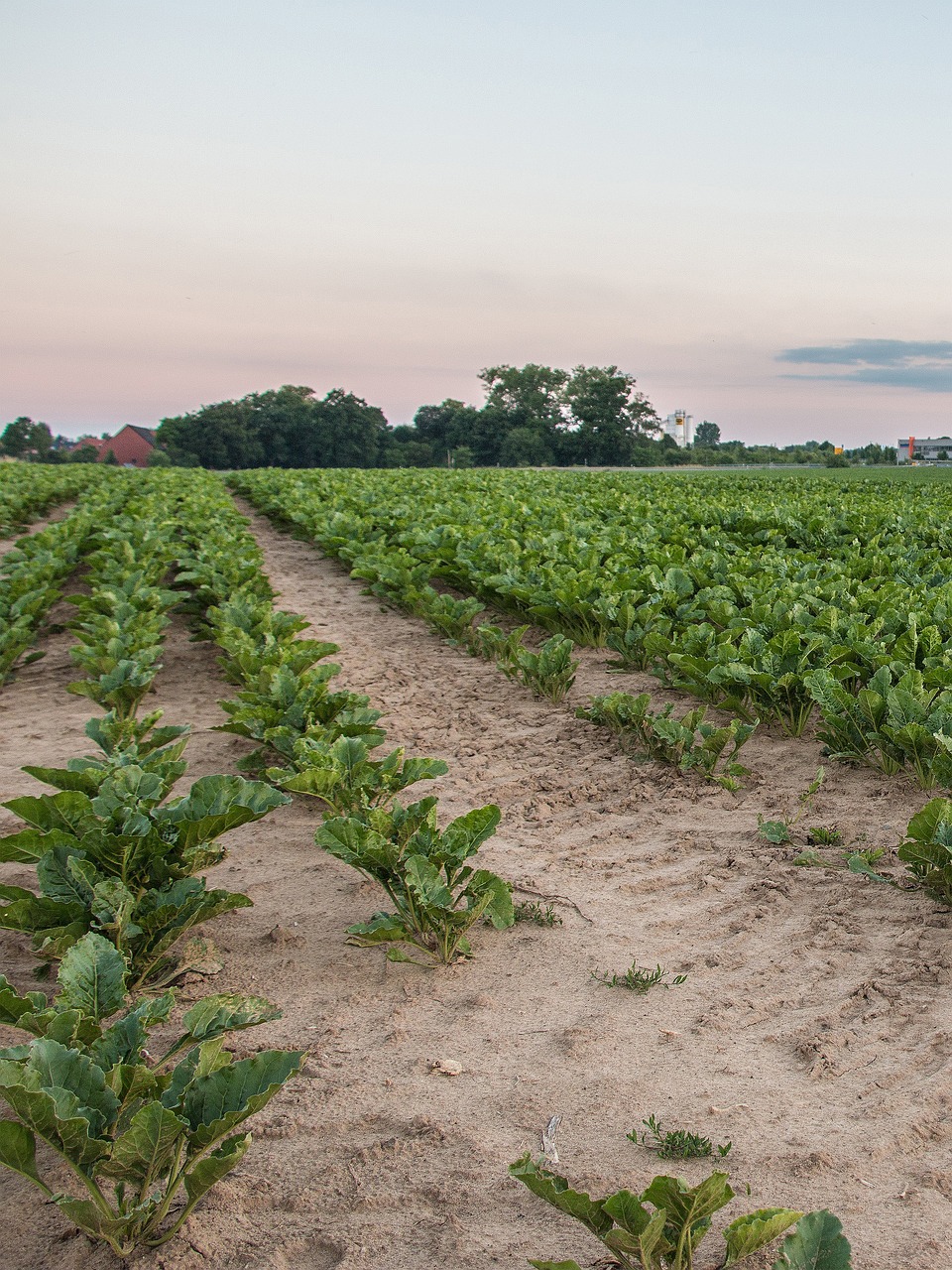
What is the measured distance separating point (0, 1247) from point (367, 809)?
5.76ft

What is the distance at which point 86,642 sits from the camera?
7.18 meters

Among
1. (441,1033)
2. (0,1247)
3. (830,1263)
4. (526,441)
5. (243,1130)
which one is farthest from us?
(526,441)

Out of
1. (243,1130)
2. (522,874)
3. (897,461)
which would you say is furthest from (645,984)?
(897,461)

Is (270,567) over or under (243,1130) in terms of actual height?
over

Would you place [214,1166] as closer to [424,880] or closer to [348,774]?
[424,880]

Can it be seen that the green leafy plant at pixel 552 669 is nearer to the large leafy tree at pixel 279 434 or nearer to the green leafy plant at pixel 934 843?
the green leafy plant at pixel 934 843

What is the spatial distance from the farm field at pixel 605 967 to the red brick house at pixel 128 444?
10141 centimetres

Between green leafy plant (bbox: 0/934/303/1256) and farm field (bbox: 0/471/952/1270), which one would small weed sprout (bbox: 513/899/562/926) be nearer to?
farm field (bbox: 0/471/952/1270)

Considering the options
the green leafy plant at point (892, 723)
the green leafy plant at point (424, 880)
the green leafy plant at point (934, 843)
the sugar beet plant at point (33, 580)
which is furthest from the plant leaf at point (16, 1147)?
the sugar beet plant at point (33, 580)

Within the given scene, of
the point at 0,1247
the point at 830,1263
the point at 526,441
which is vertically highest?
the point at 526,441

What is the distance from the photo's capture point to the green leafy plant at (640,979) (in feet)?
10.2

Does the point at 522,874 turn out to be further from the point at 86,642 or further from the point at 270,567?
the point at 270,567

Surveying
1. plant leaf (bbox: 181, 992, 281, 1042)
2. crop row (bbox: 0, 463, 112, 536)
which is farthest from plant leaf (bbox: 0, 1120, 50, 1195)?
crop row (bbox: 0, 463, 112, 536)

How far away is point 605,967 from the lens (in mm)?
3246
